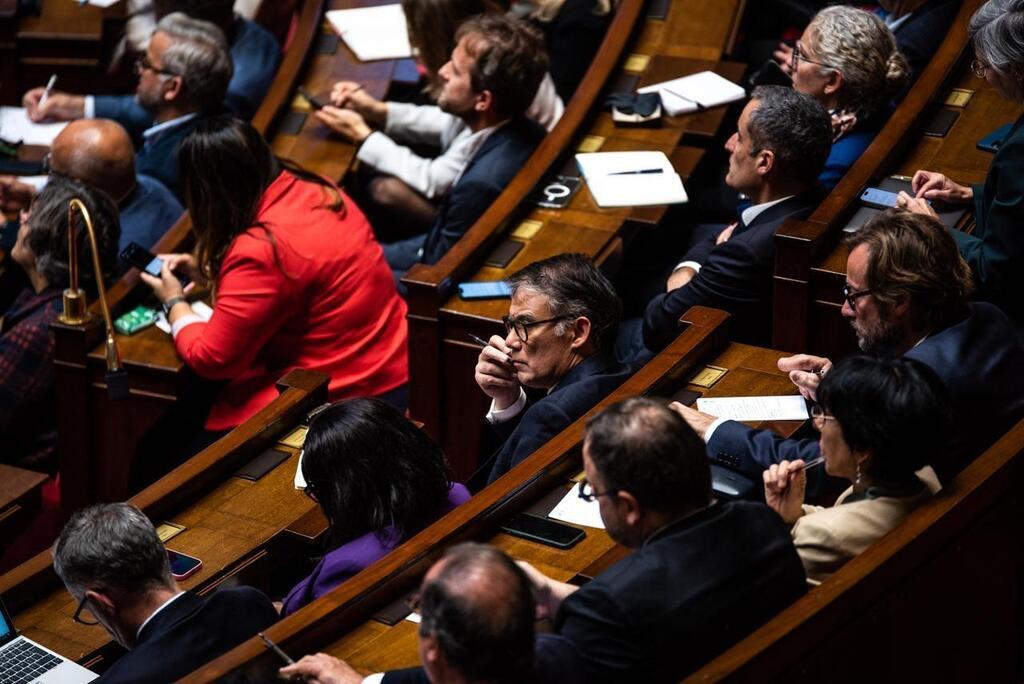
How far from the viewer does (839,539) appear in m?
2.07

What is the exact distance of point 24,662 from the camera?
→ 7.75 ft

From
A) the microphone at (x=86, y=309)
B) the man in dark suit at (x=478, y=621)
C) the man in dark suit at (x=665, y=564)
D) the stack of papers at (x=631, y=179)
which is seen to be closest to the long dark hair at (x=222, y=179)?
the microphone at (x=86, y=309)

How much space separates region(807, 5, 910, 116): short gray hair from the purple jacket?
1638 mm

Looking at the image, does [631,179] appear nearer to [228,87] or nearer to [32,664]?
[228,87]

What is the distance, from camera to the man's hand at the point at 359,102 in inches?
158

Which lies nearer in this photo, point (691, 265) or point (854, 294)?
point (854, 294)

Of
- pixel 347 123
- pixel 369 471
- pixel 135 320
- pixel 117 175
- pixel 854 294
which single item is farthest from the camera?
pixel 347 123

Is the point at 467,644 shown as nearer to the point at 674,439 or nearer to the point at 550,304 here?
the point at 674,439

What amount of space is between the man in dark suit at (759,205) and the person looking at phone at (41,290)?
4.23ft

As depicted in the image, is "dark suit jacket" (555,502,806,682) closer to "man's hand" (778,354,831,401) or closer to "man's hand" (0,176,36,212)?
"man's hand" (778,354,831,401)

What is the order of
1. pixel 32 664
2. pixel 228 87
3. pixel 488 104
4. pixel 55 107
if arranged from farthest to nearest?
1. pixel 55 107
2. pixel 228 87
3. pixel 488 104
4. pixel 32 664

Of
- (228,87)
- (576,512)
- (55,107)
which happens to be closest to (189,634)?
(576,512)

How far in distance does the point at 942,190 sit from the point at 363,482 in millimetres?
1391

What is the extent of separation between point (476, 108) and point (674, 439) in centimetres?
189
